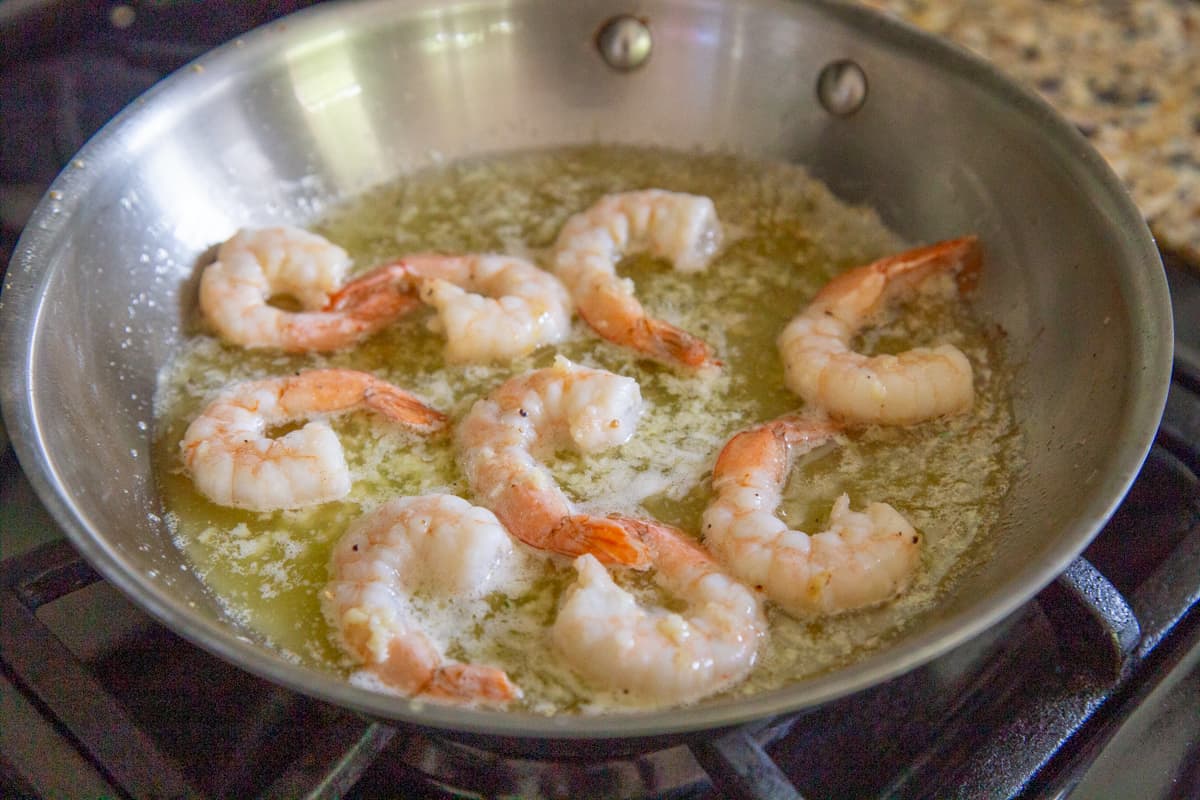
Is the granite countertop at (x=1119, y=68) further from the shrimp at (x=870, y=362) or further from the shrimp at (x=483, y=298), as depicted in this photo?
the shrimp at (x=483, y=298)

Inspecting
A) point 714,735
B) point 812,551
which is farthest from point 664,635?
point 812,551

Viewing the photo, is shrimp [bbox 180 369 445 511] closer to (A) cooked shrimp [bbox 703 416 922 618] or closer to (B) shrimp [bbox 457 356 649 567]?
(B) shrimp [bbox 457 356 649 567]

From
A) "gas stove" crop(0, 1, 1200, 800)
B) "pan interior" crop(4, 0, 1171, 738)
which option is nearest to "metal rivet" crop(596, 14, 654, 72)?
"pan interior" crop(4, 0, 1171, 738)

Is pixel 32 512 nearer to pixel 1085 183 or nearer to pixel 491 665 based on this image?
pixel 491 665

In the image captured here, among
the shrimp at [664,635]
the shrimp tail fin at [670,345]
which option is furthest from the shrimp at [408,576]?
the shrimp tail fin at [670,345]

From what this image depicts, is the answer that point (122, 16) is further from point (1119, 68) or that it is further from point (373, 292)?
point (1119, 68)

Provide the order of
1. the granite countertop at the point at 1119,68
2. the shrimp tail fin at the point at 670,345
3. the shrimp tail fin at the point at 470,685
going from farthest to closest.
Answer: the granite countertop at the point at 1119,68 → the shrimp tail fin at the point at 670,345 → the shrimp tail fin at the point at 470,685
